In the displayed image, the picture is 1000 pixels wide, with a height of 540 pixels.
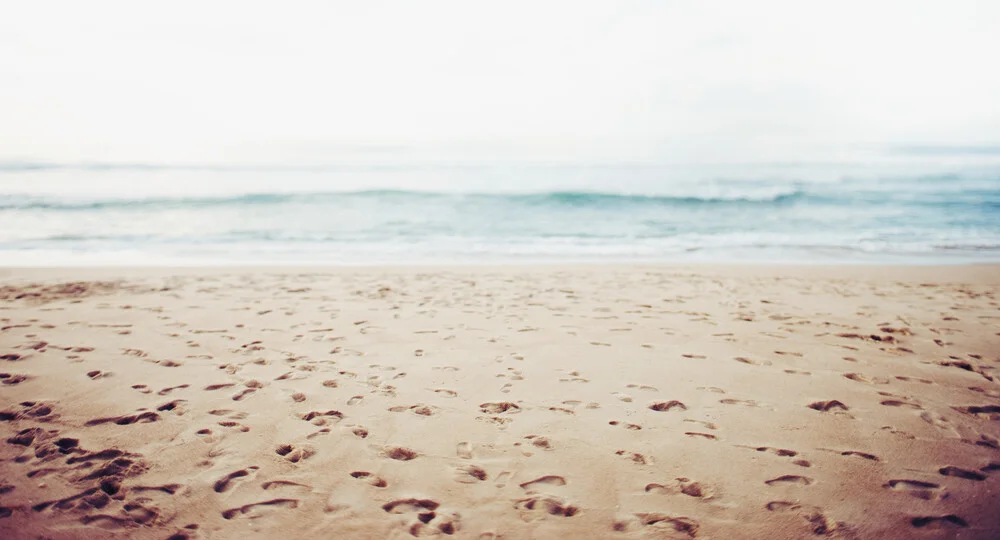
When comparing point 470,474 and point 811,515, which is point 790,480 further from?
point 470,474

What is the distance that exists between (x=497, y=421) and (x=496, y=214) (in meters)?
19.5

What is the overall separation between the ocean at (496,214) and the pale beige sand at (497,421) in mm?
5449

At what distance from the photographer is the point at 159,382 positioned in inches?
144

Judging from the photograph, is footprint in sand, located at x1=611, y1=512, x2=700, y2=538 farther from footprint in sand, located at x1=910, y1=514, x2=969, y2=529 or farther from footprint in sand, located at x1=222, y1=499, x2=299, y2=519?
footprint in sand, located at x1=222, y1=499, x2=299, y2=519

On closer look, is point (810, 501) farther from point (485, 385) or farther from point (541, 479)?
point (485, 385)

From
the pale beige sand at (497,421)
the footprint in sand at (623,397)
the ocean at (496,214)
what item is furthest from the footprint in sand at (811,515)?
the ocean at (496,214)

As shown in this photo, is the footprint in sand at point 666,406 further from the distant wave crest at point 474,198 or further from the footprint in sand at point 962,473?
the distant wave crest at point 474,198

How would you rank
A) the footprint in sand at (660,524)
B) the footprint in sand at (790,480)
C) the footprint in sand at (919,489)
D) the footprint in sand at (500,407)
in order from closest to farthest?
the footprint in sand at (660,524)
the footprint in sand at (919,489)
the footprint in sand at (790,480)
the footprint in sand at (500,407)

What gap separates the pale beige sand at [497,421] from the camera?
91.3 inches

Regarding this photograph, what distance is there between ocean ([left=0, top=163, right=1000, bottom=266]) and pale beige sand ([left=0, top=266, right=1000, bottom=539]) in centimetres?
545

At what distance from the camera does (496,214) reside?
2236cm

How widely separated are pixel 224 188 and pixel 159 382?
26.3 meters

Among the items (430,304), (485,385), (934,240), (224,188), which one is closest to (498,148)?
(224,188)

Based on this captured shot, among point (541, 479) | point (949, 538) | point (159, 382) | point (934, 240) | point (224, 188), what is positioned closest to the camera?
point (949, 538)
